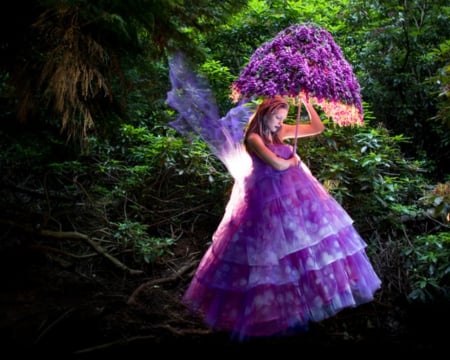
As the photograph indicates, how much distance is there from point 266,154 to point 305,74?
0.46 meters

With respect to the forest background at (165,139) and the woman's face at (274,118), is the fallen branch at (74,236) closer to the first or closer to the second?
the forest background at (165,139)

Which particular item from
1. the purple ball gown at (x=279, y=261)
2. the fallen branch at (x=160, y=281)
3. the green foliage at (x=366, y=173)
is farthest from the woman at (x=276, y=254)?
→ the green foliage at (x=366, y=173)

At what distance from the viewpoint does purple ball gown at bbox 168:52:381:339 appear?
2229mm

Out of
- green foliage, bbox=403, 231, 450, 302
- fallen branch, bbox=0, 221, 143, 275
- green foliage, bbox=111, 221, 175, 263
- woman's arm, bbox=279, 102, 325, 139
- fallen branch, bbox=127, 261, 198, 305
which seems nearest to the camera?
woman's arm, bbox=279, 102, 325, 139

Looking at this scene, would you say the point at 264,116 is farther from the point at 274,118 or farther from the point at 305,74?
the point at 305,74

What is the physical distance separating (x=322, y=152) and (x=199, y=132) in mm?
1517

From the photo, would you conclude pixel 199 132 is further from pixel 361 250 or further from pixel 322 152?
pixel 322 152

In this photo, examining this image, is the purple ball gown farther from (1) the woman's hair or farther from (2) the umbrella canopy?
(2) the umbrella canopy

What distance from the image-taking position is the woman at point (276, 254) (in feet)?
7.31

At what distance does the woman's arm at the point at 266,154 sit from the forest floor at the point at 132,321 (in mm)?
912

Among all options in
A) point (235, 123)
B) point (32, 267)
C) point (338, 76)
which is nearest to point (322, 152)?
point (235, 123)

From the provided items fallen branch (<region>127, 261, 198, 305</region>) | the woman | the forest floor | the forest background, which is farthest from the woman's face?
fallen branch (<region>127, 261, 198, 305</region>)

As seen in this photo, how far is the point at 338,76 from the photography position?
2.29 m

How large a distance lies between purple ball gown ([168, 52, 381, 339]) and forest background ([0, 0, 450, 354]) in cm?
83
